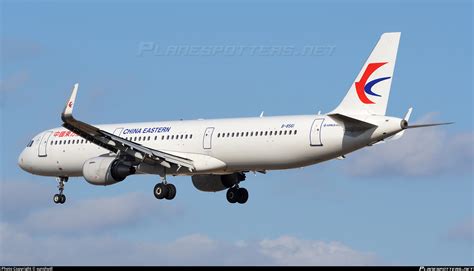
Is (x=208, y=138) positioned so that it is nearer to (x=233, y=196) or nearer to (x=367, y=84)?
(x=233, y=196)

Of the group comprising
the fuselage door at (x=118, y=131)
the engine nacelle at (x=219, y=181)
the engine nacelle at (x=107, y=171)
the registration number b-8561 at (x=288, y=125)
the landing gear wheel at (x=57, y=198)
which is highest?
the fuselage door at (x=118, y=131)

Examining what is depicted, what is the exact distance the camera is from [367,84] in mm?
64250

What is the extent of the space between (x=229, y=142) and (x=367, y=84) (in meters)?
8.23

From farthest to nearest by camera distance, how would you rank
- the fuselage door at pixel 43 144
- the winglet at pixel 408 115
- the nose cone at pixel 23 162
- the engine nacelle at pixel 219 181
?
the nose cone at pixel 23 162 → the fuselage door at pixel 43 144 → the engine nacelle at pixel 219 181 → the winglet at pixel 408 115

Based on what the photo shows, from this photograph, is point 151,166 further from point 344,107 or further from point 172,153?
point 344,107

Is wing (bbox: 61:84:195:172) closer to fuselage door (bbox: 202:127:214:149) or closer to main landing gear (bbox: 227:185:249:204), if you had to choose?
fuselage door (bbox: 202:127:214:149)

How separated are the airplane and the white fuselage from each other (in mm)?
50

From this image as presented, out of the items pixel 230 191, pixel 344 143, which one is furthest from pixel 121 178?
pixel 344 143

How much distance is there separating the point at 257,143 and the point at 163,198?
633 centimetres

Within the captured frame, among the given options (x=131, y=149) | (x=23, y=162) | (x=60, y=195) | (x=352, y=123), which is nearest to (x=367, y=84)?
(x=352, y=123)

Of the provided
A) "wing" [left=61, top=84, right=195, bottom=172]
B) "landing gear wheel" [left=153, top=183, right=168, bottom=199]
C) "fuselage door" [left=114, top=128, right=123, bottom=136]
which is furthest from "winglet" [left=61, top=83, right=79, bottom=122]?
"fuselage door" [left=114, top=128, right=123, bottom=136]

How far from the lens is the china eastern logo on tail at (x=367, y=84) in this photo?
63.9m

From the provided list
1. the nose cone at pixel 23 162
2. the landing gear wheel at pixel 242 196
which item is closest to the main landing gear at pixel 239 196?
the landing gear wheel at pixel 242 196

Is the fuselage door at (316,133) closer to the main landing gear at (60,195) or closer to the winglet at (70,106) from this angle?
the winglet at (70,106)
